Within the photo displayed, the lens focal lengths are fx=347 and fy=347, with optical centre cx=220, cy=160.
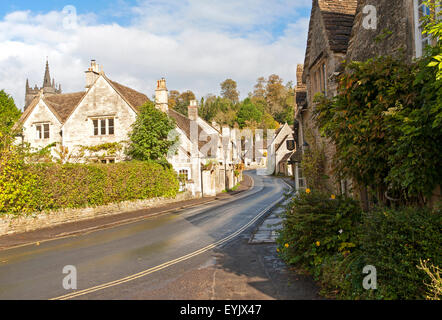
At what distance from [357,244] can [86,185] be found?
54.4 feet

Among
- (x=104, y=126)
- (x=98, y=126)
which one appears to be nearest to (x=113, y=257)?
(x=104, y=126)

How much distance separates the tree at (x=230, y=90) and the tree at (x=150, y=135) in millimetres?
88577

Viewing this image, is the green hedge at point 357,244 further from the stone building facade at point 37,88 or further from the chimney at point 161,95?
the stone building facade at point 37,88

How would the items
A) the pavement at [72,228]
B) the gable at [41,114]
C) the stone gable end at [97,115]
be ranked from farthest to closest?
the gable at [41,114], the stone gable end at [97,115], the pavement at [72,228]

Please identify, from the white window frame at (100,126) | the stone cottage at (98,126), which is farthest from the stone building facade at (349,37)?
the white window frame at (100,126)

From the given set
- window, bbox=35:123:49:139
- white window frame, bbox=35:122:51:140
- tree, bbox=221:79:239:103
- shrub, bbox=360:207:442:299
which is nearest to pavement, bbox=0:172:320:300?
shrub, bbox=360:207:442:299

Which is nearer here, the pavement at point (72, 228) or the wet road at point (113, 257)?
the wet road at point (113, 257)

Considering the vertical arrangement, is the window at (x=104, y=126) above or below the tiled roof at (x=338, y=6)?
below

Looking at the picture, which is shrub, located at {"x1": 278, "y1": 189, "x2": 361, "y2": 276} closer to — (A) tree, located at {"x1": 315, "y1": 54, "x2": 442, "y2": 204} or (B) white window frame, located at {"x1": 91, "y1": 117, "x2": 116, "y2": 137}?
(A) tree, located at {"x1": 315, "y1": 54, "x2": 442, "y2": 204}

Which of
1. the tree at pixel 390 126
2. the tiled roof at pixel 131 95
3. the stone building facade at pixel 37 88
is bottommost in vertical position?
the tree at pixel 390 126

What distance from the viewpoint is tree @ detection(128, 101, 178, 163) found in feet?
92.1

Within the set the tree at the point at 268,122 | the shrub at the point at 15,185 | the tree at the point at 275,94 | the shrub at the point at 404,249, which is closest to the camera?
the shrub at the point at 404,249

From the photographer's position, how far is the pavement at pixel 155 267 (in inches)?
291

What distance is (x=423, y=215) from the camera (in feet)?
17.7
